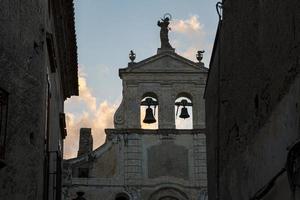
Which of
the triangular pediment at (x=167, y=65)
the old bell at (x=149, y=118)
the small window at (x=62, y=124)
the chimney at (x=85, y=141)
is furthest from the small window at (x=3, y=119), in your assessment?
the chimney at (x=85, y=141)

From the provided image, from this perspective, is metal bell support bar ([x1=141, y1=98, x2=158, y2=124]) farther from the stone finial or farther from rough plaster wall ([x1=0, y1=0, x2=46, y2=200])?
rough plaster wall ([x1=0, y1=0, x2=46, y2=200])

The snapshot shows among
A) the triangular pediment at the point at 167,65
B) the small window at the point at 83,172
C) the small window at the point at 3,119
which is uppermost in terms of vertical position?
the triangular pediment at the point at 167,65

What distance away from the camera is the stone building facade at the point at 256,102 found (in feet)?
26.0

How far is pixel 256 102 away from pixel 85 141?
19227mm

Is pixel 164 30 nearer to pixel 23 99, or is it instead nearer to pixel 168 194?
pixel 168 194

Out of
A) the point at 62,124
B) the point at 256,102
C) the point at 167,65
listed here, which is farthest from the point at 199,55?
the point at 256,102

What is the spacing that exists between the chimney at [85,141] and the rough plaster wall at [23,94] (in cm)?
1742

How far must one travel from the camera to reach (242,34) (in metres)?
10.7

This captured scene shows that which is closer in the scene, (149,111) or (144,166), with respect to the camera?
(149,111)

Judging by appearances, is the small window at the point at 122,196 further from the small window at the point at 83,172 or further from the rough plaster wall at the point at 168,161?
the small window at the point at 83,172

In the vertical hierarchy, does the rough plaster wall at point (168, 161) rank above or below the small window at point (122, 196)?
above

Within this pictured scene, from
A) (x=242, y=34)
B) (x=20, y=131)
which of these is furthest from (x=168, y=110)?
(x=20, y=131)

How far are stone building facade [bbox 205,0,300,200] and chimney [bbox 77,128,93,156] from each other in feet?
48.6

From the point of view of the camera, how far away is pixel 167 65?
26750 mm
